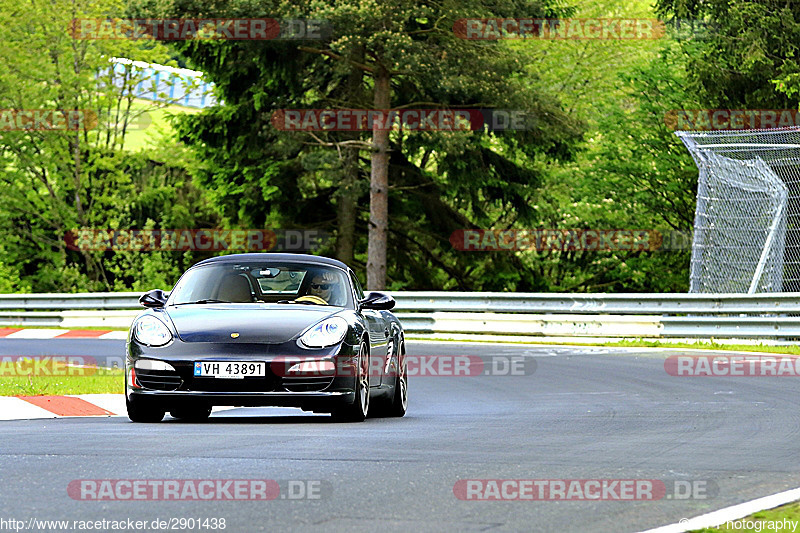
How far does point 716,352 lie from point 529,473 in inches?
545

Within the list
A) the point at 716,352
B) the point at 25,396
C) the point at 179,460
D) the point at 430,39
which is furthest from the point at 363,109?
the point at 179,460

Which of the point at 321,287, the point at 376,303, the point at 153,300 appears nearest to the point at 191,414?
the point at 153,300

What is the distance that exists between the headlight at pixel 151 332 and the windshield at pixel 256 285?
2.31 feet

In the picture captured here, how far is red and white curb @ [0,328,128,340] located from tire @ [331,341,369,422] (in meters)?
16.0

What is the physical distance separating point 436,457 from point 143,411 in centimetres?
326

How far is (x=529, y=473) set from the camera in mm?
7586

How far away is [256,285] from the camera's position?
1181 cm

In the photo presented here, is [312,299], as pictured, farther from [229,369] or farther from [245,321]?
[229,369]

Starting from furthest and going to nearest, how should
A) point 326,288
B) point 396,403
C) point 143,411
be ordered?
point 396,403, point 326,288, point 143,411

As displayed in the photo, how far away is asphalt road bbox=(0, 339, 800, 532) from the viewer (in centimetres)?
621

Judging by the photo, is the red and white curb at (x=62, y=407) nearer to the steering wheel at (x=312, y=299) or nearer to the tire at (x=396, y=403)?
the tire at (x=396, y=403)

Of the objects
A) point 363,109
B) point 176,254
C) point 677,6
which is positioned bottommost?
point 176,254

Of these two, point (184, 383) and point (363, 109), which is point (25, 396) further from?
point (363, 109)

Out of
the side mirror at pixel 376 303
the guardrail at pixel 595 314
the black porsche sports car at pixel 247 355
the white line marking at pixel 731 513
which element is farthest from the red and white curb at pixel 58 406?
the guardrail at pixel 595 314
